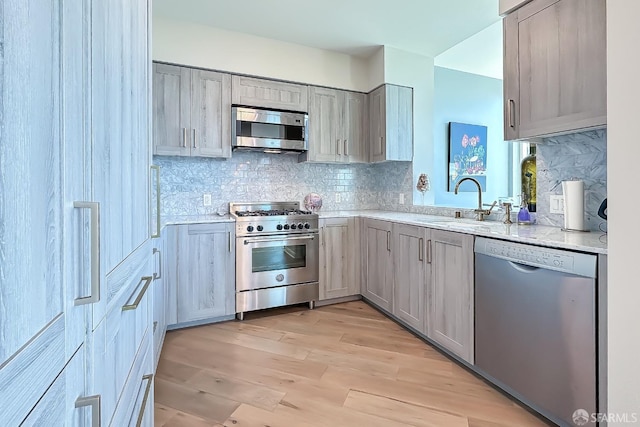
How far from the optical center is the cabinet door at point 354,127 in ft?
12.1

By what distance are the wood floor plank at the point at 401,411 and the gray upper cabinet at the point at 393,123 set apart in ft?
8.01

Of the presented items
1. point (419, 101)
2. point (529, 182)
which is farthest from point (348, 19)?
point (529, 182)

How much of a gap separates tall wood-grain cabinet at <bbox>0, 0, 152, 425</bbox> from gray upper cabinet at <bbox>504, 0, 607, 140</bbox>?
2.13 meters

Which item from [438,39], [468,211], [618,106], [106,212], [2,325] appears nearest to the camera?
[2,325]

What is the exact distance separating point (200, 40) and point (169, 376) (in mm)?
2928

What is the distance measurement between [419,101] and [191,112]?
249 cm

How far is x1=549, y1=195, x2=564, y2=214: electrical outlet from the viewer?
211cm

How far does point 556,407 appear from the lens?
60.4 inches

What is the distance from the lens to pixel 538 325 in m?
1.62

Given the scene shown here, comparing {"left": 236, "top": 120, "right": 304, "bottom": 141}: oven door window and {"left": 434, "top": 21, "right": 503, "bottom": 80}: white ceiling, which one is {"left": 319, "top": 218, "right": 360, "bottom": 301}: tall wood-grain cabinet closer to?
{"left": 236, "top": 120, "right": 304, "bottom": 141}: oven door window

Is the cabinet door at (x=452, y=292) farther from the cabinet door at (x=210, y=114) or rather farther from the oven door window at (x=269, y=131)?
the cabinet door at (x=210, y=114)

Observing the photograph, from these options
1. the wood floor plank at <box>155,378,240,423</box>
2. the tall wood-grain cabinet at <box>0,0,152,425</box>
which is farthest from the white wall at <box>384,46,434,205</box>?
the tall wood-grain cabinet at <box>0,0,152,425</box>

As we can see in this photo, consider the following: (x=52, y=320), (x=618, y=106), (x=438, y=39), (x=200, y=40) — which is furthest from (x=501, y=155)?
(x=52, y=320)

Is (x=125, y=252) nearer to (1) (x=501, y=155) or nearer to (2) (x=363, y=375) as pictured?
(2) (x=363, y=375)
